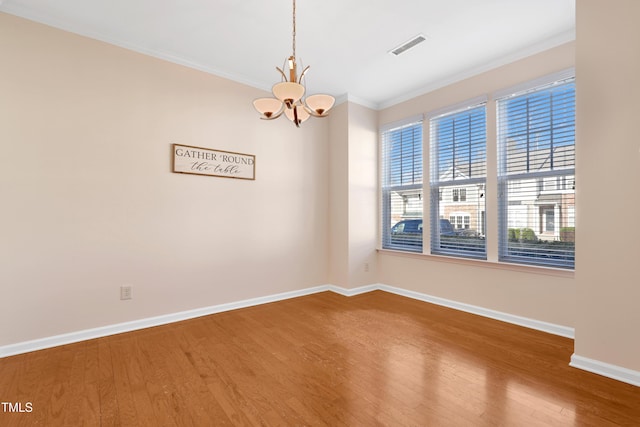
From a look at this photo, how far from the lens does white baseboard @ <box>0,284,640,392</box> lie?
2.20 m

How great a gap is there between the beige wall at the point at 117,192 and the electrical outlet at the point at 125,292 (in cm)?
5

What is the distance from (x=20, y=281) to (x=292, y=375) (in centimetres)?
246

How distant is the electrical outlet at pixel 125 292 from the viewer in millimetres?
2998

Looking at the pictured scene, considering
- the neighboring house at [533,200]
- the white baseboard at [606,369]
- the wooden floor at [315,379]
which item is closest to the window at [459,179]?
the neighboring house at [533,200]

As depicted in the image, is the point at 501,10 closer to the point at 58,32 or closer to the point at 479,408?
the point at 479,408

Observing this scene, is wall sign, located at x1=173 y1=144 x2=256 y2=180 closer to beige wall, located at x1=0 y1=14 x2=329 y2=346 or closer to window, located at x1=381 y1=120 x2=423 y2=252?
beige wall, located at x1=0 y1=14 x2=329 y2=346

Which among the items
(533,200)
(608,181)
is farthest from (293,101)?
(533,200)

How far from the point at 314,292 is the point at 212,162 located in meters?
2.36

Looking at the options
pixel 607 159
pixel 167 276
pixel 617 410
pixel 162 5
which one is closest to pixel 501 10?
pixel 607 159

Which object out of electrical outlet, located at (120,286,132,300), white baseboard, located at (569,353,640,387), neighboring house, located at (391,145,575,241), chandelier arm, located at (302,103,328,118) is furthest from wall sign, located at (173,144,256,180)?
white baseboard, located at (569,353,640,387)

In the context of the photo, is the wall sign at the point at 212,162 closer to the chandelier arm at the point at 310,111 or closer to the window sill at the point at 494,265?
the chandelier arm at the point at 310,111

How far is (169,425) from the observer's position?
1684mm

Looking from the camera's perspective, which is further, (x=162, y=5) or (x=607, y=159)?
Result: (x=162, y=5)

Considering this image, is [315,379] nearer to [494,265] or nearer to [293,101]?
[293,101]
